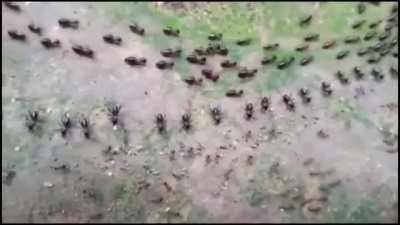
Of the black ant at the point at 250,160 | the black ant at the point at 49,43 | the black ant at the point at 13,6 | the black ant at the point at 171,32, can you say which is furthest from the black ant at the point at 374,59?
the black ant at the point at 13,6

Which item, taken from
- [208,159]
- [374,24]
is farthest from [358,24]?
[208,159]

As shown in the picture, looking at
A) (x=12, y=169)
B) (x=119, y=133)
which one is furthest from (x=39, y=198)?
(x=119, y=133)

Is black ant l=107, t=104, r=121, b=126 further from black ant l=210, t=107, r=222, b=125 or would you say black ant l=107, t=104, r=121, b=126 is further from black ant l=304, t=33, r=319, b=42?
black ant l=304, t=33, r=319, b=42

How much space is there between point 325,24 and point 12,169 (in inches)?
244

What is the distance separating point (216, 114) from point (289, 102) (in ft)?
4.02

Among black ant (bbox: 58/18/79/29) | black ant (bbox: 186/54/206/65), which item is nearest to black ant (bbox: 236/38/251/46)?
black ant (bbox: 186/54/206/65)

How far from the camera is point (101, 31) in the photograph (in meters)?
12.2

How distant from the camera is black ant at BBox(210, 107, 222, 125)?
34.6ft

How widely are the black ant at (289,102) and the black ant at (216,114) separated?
1.10 m

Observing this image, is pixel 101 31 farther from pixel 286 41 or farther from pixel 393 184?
pixel 393 184

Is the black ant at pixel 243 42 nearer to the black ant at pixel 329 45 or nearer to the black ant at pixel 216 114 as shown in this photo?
the black ant at pixel 329 45

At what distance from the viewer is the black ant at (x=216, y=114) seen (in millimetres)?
10531

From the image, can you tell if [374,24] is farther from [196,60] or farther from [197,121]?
[197,121]

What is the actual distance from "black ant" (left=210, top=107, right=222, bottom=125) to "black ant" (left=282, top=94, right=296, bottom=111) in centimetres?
110
